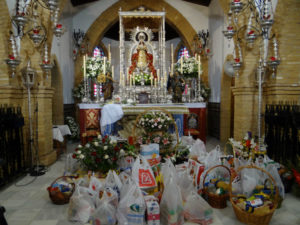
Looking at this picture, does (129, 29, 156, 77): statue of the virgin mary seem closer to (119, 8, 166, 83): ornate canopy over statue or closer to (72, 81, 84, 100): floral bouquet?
(119, 8, 166, 83): ornate canopy over statue

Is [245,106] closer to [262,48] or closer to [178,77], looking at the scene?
[262,48]

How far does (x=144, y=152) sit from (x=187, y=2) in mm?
8254

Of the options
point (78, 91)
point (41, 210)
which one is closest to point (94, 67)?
point (78, 91)

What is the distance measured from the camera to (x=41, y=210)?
304 centimetres

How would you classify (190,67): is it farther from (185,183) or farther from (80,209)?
(80,209)

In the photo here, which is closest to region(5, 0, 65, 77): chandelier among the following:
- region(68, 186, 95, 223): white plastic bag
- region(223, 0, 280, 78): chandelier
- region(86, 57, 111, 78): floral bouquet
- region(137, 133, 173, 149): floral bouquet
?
region(86, 57, 111, 78): floral bouquet

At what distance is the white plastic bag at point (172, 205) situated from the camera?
2.51 m

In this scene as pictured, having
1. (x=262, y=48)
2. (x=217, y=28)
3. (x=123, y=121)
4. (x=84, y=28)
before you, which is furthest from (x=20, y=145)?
(x=217, y=28)

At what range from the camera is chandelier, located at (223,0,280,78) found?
380 cm

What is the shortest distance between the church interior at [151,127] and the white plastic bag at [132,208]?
1 centimetres

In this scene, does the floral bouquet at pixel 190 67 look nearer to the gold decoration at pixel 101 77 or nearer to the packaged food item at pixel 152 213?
the gold decoration at pixel 101 77

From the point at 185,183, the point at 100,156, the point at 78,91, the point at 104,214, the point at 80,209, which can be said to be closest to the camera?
the point at 104,214

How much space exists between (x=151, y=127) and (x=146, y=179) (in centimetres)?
158

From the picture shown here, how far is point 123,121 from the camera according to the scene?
601cm
